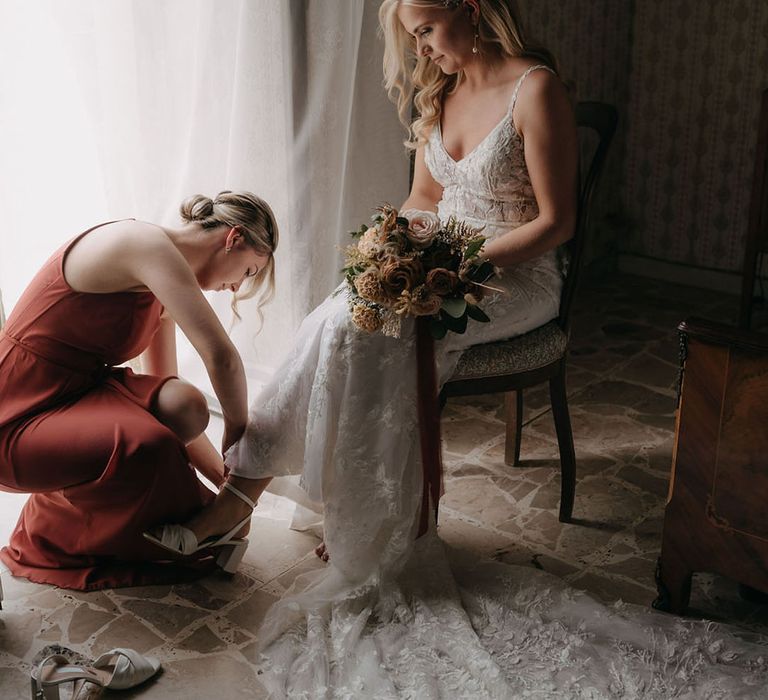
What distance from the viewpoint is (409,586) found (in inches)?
102

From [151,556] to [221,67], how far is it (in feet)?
4.98

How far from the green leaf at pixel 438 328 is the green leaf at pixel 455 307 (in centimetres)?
4

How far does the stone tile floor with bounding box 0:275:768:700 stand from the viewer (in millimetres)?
2404

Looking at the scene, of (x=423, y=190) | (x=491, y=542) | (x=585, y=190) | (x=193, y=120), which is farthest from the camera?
(x=193, y=120)

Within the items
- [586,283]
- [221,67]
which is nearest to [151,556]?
[221,67]

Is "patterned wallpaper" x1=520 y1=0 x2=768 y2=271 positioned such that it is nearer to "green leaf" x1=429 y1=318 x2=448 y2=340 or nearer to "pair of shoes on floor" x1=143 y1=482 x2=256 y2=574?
"green leaf" x1=429 y1=318 x2=448 y2=340

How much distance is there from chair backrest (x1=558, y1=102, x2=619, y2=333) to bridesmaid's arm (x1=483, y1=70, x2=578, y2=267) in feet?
0.26

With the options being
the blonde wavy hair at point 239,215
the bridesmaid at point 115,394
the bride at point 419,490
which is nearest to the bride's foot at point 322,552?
the bride at point 419,490

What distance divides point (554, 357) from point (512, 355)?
0.15 meters

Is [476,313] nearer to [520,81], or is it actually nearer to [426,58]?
[520,81]

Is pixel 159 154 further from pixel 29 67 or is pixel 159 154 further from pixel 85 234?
pixel 85 234

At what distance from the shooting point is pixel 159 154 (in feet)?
10.7

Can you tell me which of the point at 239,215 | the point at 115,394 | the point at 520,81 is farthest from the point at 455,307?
the point at 115,394

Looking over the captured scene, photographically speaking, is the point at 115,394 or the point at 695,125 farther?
the point at 695,125
